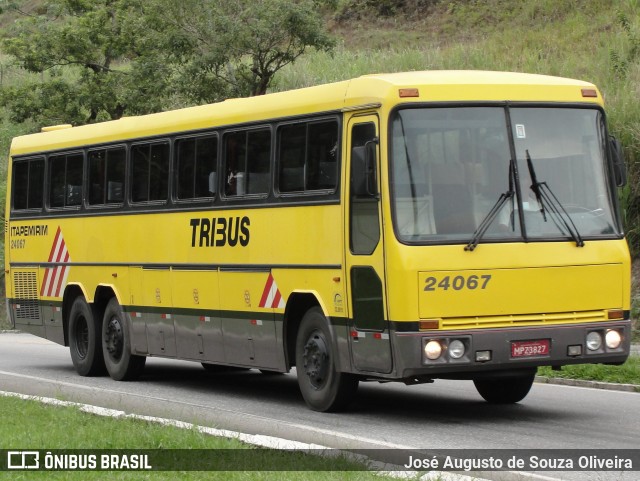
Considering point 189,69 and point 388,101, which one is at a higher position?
point 189,69

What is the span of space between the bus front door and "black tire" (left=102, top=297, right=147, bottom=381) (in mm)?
6211

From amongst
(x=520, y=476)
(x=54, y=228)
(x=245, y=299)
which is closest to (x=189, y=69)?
(x=54, y=228)

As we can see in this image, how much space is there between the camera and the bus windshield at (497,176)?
13203 millimetres

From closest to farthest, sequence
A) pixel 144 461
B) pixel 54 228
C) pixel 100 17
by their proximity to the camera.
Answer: pixel 144 461
pixel 54 228
pixel 100 17

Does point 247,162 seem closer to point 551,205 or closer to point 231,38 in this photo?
point 551,205

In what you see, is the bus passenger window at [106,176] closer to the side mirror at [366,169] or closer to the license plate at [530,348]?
the side mirror at [366,169]

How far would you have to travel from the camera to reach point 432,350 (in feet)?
42.1

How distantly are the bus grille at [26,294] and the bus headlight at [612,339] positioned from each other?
Result: 1091 cm

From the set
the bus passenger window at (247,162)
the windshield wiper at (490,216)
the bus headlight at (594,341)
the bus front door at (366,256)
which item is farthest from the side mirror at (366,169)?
the bus headlight at (594,341)

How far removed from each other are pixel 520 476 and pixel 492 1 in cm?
4197

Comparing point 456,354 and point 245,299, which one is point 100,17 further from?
point 456,354

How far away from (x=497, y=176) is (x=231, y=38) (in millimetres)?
18875

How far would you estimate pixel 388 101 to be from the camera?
527 inches

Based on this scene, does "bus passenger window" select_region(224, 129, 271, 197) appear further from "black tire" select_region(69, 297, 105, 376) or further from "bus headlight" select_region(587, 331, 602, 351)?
"black tire" select_region(69, 297, 105, 376)
